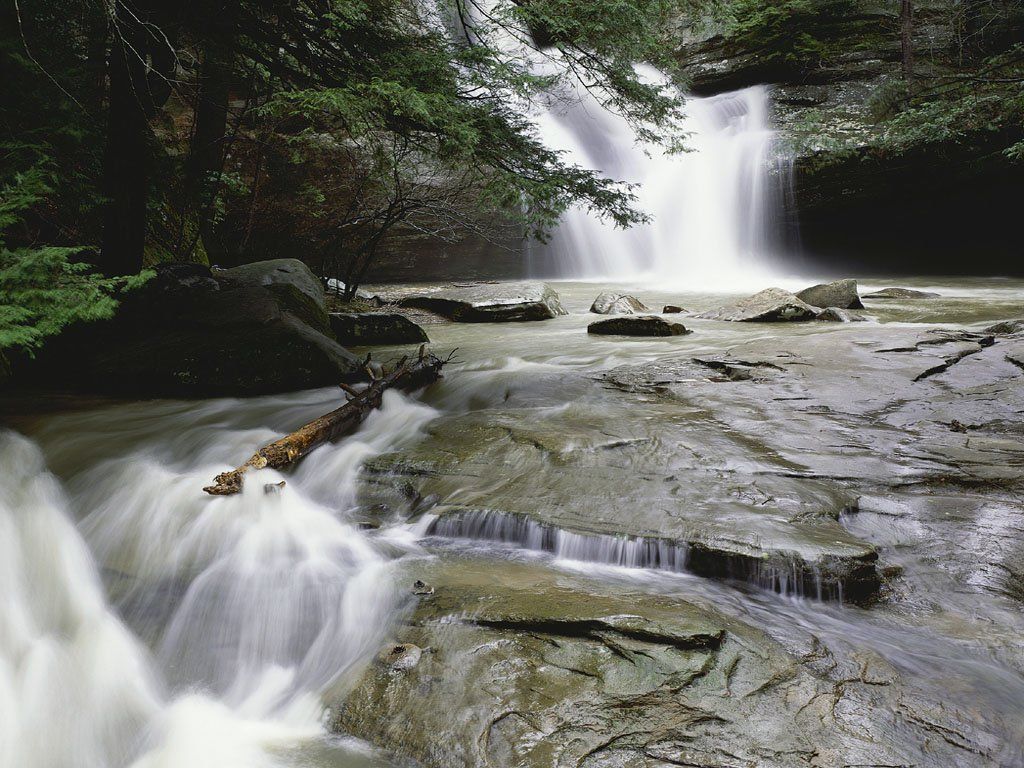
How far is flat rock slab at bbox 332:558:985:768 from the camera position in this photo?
1761 millimetres

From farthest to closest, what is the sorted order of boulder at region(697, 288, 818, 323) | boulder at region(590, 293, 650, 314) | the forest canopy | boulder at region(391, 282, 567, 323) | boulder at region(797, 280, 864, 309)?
1. boulder at region(590, 293, 650, 314)
2. boulder at region(391, 282, 567, 323)
3. boulder at region(797, 280, 864, 309)
4. boulder at region(697, 288, 818, 323)
5. the forest canopy

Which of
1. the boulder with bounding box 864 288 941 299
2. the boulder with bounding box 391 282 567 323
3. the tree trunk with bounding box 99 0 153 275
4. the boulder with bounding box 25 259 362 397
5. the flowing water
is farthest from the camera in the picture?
the boulder with bounding box 864 288 941 299

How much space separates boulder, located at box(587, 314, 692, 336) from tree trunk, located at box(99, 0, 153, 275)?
19.0 ft

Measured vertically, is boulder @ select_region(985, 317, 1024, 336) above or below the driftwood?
above

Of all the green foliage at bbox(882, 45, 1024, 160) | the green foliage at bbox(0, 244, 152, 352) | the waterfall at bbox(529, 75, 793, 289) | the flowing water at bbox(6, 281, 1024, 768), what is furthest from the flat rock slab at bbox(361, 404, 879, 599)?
the waterfall at bbox(529, 75, 793, 289)

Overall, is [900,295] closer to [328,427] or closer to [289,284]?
[289,284]

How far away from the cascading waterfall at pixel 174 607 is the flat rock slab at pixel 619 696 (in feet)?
0.89

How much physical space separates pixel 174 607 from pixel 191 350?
11.9 feet

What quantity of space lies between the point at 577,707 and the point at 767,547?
4.01ft

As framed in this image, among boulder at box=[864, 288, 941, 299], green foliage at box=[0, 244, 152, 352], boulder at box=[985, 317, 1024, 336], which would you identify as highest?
green foliage at box=[0, 244, 152, 352]

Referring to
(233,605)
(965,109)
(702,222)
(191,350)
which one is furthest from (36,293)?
(702,222)

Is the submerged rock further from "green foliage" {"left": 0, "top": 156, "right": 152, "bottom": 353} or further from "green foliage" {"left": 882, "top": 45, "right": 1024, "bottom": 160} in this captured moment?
"green foliage" {"left": 882, "top": 45, "right": 1024, "bottom": 160}

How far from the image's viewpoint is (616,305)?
37.4 feet

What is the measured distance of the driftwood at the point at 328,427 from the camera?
3.60 m
